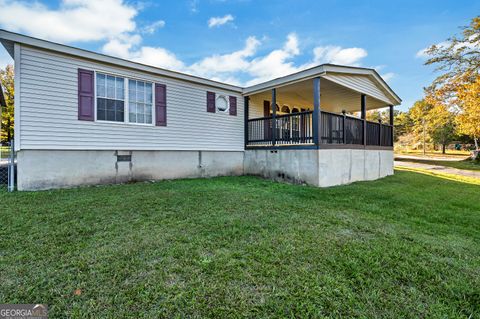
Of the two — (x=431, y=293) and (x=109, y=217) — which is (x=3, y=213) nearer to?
(x=109, y=217)

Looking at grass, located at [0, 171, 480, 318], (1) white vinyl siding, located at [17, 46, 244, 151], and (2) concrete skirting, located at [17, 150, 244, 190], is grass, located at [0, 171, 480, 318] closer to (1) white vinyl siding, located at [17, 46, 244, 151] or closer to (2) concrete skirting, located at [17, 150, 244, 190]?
(2) concrete skirting, located at [17, 150, 244, 190]

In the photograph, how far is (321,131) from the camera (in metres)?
6.95

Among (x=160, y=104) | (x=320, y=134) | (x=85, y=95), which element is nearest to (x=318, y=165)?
(x=320, y=134)

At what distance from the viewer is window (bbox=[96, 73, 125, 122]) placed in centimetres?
620

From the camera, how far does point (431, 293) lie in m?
1.87

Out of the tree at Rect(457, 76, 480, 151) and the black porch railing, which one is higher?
the tree at Rect(457, 76, 480, 151)

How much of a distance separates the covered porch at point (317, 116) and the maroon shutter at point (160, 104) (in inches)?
126

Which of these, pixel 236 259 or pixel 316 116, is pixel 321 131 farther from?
pixel 236 259

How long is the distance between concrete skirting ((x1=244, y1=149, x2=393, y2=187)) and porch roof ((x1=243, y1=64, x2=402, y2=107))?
220cm

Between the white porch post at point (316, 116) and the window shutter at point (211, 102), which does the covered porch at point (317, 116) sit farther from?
the window shutter at point (211, 102)

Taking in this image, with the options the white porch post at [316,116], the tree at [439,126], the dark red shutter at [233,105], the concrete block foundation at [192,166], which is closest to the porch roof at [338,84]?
the white porch post at [316,116]

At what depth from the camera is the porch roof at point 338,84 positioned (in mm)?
6996

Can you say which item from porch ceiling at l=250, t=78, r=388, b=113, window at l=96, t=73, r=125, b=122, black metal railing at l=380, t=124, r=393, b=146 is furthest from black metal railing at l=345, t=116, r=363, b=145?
window at l=96, t=73, r=125, b=122

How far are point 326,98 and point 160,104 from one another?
24.4 feet
